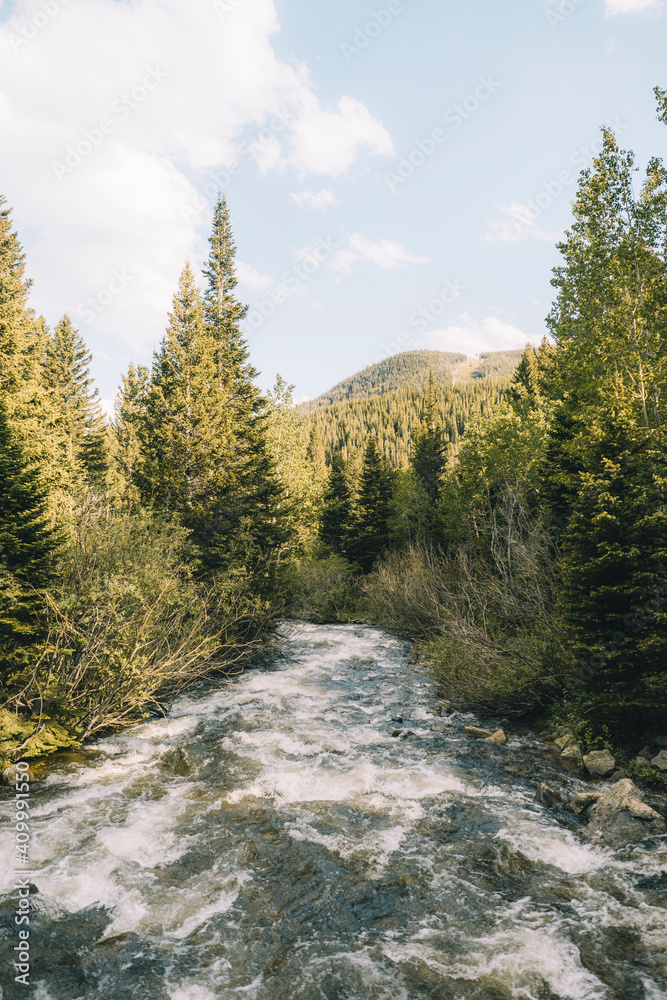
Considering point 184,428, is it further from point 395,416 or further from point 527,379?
point 395,416

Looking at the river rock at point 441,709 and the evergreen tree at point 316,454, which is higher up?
the evergreen tree at point 316,454

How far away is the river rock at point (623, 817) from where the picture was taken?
6.43m

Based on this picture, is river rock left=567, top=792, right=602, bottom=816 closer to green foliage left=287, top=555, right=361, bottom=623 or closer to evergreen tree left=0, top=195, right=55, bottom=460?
evergreen tree left=0, top=195, right=55, bottom=460

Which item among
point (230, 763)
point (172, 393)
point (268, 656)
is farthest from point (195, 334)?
point (230, 763)

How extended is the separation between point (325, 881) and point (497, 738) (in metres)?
5.34

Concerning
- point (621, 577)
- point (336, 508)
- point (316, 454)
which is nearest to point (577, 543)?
point (621, 577)

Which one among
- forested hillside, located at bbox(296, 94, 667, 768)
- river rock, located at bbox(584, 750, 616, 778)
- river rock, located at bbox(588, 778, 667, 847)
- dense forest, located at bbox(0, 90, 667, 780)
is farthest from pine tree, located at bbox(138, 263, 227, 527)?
river rock, located at bbox(588, 778, 667, 847)

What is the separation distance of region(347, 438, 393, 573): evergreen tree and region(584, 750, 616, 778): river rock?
96.3ft

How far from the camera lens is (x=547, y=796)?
7664 mm

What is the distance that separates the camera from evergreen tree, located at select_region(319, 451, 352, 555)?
43562 millimetres

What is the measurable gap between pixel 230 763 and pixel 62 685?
3.42 m

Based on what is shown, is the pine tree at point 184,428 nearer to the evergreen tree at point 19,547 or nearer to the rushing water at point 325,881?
the evergreen tree at point 19,547

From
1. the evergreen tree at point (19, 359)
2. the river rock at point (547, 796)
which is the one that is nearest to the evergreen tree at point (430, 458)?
the evergreen tree at point (19, 359)

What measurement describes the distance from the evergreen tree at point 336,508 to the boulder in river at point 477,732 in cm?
3220
